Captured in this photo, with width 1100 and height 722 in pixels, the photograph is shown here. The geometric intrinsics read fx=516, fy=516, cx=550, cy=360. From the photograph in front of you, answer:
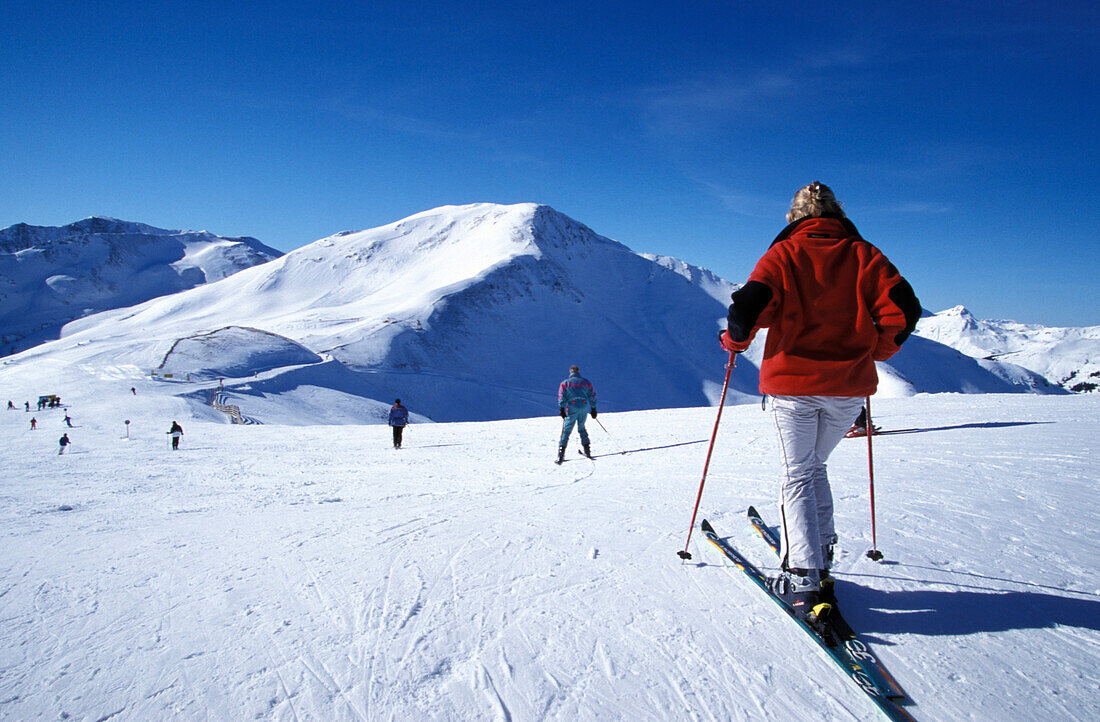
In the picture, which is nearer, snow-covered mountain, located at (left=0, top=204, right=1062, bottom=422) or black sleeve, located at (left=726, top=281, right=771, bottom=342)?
black sleeve, located at (left=726, top=281, right=771, bottom=342)

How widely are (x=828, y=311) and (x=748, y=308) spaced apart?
1.49 ft

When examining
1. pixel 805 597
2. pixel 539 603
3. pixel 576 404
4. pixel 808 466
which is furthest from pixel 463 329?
pixel 805 597

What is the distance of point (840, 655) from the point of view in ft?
7.46

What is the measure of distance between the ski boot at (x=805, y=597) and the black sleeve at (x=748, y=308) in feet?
4.21

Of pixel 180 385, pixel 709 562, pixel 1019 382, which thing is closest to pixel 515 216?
pixel 180 385

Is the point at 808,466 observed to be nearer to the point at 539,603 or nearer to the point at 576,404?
the point at 539,603

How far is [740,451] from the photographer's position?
827 cm

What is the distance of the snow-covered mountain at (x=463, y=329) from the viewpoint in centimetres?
5375

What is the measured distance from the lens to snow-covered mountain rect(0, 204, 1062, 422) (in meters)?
53.8

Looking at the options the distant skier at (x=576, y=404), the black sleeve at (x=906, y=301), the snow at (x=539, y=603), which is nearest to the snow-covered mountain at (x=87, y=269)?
the distant skier at (x=576, y=404)

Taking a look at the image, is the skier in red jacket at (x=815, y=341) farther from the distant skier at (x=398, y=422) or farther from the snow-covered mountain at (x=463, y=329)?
the snow-covered mountain at (x=463, y=329)

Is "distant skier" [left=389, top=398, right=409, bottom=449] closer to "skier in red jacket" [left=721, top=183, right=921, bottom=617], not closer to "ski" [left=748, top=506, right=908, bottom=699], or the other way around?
"skier in red jacket" [left=721, top=183, right=921, bottom=617]

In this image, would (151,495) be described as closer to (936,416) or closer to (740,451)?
(740,451)

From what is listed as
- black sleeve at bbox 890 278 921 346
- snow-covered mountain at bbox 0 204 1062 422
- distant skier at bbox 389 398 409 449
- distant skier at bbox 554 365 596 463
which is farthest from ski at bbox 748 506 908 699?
snow-covered mountain at bbox 0 204 1062 422
